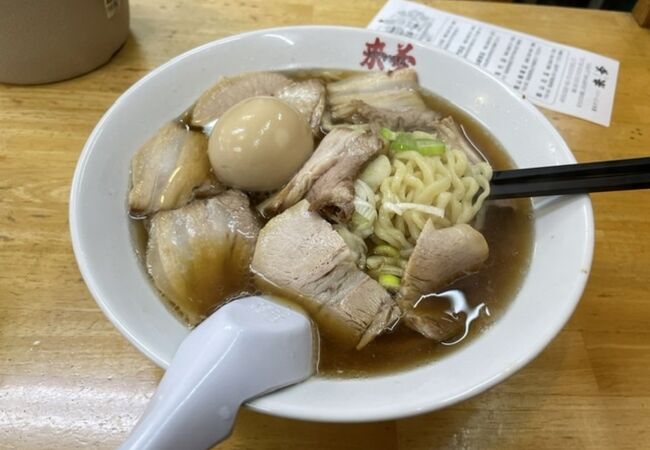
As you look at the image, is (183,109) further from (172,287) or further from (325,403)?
(325,403)

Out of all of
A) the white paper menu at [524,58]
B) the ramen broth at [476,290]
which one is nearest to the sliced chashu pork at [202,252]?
the ramen broth at [476,290]

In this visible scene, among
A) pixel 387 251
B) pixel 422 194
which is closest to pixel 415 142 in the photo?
pixel 422 194

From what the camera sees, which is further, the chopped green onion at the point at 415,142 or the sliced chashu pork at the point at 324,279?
the chopped green onion at the point at 415,142

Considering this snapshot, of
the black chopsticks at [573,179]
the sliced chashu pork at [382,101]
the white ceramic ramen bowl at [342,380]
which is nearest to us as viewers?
the white ceramic ramen bowl at [342,380]

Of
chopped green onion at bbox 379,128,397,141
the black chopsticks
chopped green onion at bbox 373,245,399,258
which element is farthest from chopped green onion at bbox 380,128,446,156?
chopped green onion at bbox 373,245,399,258

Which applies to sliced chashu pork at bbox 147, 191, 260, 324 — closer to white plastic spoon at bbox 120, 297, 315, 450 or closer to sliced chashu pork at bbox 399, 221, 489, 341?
white plastic spoon at bbox 120, 297, 315, 450

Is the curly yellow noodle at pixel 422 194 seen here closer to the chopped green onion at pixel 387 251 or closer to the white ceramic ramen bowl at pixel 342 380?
the chopped green onion at pixel 387 251
